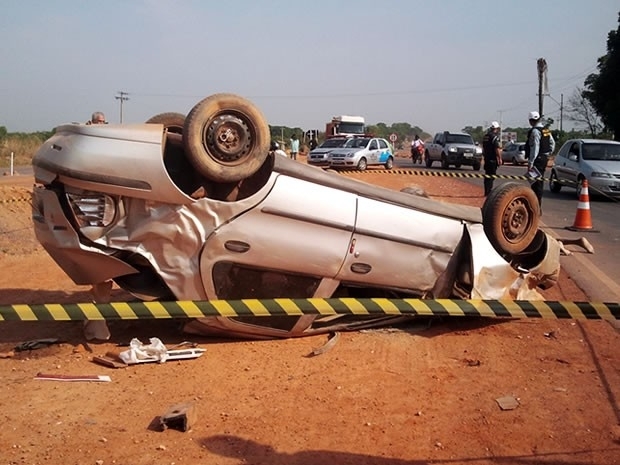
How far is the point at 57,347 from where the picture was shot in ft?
17.3

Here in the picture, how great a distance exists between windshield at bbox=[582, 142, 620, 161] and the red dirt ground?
13902 mm

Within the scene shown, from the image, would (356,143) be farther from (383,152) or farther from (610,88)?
(610,88)

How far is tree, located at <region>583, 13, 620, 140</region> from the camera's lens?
135 feet

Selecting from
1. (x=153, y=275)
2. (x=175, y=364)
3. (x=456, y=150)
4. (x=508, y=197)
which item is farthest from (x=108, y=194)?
(x=456, y=150)

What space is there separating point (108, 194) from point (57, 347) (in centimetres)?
145

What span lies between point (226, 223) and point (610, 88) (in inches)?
1692

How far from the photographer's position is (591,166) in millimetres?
17781

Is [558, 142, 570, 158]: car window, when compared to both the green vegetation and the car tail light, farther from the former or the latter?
the green vegetation

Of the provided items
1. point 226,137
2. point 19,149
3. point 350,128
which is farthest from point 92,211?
point 19,149

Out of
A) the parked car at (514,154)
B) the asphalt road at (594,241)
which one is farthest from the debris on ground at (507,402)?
the parked car at (514,154)

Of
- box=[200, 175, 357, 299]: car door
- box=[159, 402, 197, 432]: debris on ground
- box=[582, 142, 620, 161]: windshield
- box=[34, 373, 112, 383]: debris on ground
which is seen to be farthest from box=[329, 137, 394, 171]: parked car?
box=[159, 402, 197, 432]: debris on ground

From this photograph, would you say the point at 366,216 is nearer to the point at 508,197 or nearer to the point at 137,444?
the point at 508,197

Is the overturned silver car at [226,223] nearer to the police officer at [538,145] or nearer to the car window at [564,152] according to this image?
the police officer at [538,145]

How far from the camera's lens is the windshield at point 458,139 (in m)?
31.5
